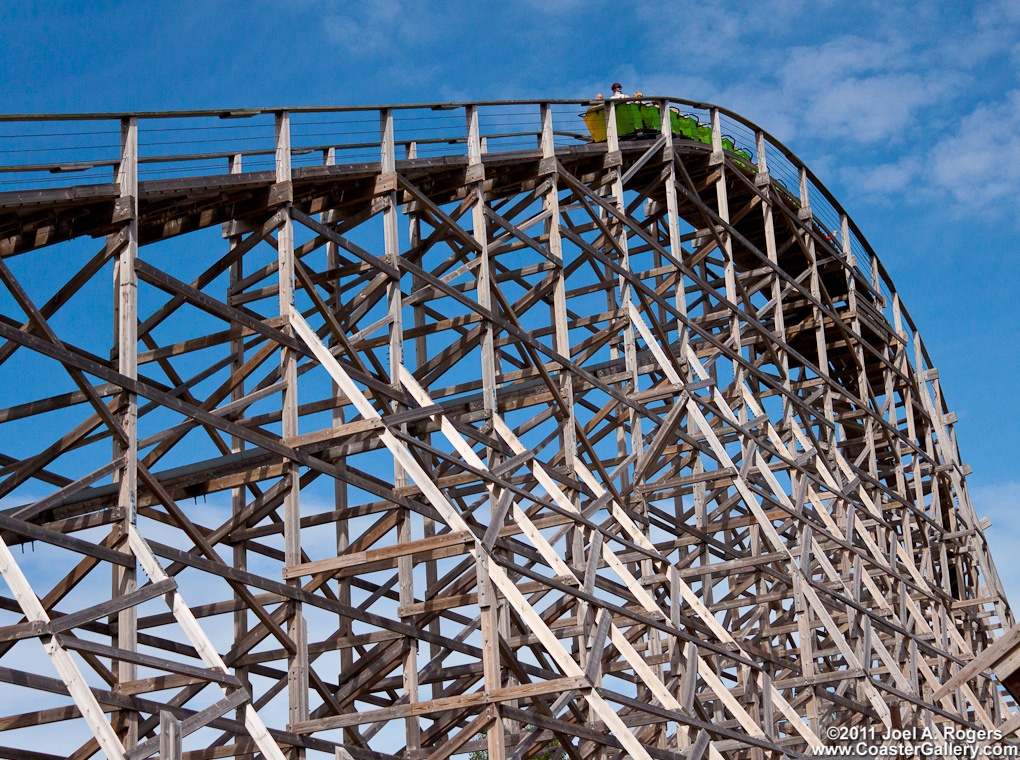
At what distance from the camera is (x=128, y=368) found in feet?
33.9

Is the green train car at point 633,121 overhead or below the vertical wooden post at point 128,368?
overhead

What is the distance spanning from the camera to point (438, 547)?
11672 mm

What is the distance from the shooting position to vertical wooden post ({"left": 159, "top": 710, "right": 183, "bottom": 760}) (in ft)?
27.3

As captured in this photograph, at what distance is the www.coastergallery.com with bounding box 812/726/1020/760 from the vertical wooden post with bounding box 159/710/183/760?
8.29 m

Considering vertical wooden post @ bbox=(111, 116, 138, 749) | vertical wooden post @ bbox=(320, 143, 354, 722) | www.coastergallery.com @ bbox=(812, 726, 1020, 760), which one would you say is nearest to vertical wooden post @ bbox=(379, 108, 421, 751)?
vertical wooden post @ bbox=(320, 143, 354, 722)

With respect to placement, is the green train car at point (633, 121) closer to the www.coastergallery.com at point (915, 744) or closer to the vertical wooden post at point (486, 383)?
the vertical wooden post at point (486, 383)

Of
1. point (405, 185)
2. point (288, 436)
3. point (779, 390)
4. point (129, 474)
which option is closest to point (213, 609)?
point (288, 436)

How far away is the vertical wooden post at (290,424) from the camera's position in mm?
11070

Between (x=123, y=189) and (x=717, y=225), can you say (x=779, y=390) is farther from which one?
(x=123, y=189)

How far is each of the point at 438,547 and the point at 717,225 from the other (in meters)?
11.1

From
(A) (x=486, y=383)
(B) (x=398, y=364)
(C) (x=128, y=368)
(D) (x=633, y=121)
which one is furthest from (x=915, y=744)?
(C) (x=128, y=368)

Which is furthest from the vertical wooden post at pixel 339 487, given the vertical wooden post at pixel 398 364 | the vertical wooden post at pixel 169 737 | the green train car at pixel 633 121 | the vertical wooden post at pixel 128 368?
the green train car at pixel 633 121

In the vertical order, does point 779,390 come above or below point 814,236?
below

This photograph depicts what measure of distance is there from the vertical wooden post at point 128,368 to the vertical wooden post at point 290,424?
1.31 metres
